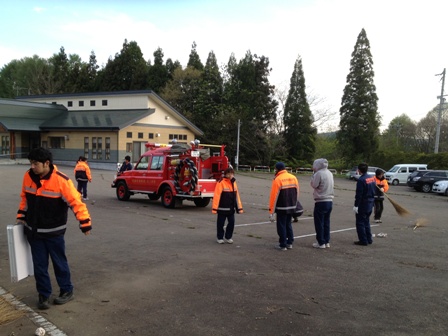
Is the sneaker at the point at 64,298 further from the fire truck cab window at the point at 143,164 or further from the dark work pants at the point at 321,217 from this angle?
the fire truck cab window at the point at 143,164

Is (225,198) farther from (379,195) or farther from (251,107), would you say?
(251,107)

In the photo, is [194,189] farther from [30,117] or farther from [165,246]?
[30,117]

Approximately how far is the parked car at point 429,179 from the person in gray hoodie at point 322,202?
23239mm

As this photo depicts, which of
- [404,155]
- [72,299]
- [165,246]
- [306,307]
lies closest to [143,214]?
[165,246]

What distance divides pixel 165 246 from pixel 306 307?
403 centimetres

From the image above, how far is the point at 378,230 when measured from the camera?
11469 mm

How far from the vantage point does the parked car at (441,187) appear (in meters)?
26.3

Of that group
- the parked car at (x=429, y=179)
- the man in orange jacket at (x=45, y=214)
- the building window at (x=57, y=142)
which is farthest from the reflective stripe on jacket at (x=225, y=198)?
the building window at (x=57, y=142)

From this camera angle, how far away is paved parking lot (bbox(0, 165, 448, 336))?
466 centimetres

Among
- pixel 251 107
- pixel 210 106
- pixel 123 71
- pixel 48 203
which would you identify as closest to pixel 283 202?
pixel 48 203

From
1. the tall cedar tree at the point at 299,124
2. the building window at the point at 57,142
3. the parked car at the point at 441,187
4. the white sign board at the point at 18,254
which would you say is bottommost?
the parked car at the point at 441,187

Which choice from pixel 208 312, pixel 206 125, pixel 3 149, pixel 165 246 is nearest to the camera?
pixel 208 312

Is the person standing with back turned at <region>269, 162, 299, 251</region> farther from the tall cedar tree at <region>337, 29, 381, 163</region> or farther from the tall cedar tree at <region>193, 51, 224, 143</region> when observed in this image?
the tall cedar tree at <region>337, 29, 381, 163</region>

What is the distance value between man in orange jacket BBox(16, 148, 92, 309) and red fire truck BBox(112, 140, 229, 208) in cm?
863
